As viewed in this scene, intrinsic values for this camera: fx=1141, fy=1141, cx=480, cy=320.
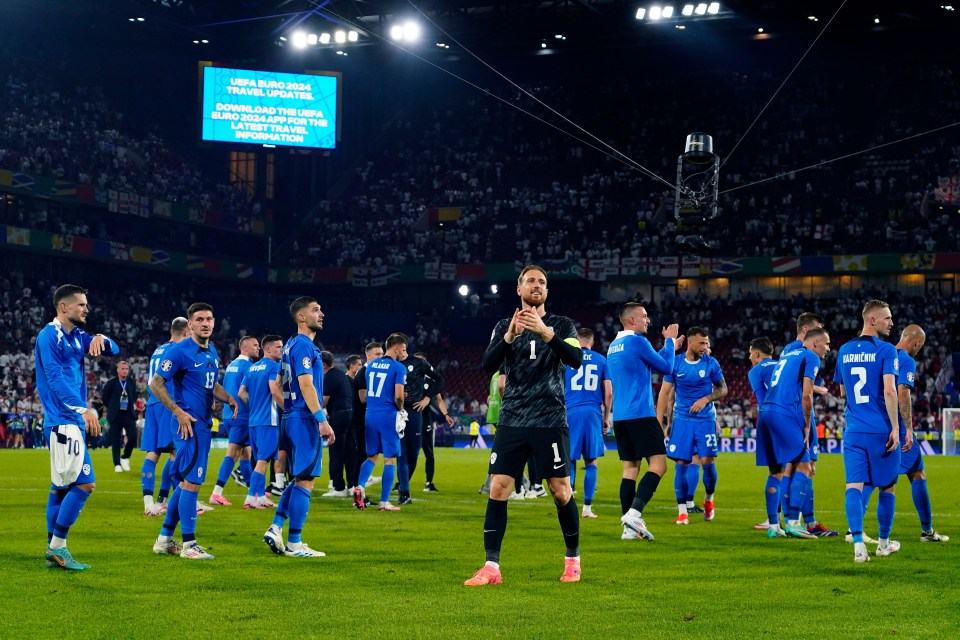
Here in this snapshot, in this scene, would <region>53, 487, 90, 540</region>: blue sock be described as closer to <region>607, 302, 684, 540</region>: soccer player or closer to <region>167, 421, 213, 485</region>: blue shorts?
<region>167, 421, 213, 485</region>: blue shorts

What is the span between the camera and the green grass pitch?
6.67 meters

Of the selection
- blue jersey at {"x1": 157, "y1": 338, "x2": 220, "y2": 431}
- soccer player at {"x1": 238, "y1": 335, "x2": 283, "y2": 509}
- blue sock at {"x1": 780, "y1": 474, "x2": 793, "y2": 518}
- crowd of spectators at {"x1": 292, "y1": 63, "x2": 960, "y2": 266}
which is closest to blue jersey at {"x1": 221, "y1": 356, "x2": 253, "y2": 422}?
soccer player at {"x1": 238, "y1": 335, "x2": 283, "y2": 509}

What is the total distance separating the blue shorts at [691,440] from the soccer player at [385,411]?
3672mm

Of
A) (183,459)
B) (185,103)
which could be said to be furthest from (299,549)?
(185,103)

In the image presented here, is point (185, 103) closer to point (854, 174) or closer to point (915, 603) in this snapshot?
point (854, 174)

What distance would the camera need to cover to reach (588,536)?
38.8 ft

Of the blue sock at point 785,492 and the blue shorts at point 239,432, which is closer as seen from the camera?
the blue sock at point 785,492

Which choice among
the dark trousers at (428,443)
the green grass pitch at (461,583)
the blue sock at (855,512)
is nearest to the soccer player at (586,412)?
the green grass pitch at (461,583)

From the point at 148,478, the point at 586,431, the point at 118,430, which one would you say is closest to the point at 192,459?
the point at 148,478

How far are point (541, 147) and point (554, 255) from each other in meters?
7.58

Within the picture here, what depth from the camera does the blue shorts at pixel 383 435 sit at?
15.2 m

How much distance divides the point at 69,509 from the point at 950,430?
107ft

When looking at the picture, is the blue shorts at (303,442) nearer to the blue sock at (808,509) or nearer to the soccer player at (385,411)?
the soccer player at (385,411)

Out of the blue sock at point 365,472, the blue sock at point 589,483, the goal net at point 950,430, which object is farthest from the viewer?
the goal net at point 950,430
